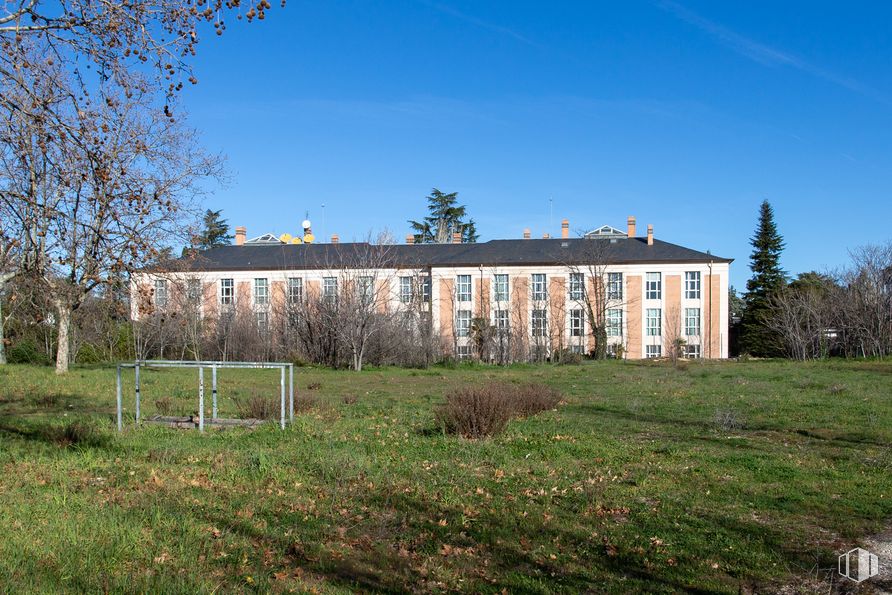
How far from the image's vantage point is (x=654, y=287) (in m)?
52.6

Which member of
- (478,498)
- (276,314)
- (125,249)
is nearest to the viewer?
(125,249)

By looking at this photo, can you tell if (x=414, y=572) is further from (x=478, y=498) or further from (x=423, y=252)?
(x=423, y=252)

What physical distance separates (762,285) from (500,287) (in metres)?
20.9

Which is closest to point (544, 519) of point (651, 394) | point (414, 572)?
point (414, 572)

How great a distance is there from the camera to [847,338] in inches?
1817

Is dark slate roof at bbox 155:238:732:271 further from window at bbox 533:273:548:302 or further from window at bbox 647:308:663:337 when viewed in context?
window at bbox 647:308:663:337

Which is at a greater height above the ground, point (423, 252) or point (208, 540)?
point (423, 252)

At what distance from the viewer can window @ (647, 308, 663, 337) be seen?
5281 cm

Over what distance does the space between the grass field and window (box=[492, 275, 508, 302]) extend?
3845cm

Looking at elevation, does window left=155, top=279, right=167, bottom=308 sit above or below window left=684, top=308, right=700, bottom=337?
above

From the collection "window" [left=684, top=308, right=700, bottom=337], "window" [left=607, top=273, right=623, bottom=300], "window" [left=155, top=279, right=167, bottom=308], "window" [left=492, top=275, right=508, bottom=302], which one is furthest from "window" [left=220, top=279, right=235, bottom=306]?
"window" [left=684, top=308, right=700, bottom=337]

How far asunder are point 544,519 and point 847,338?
149 feet

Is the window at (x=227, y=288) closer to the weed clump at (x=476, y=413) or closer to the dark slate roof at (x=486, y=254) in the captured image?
the dark slate roof at (x=486, y=254)

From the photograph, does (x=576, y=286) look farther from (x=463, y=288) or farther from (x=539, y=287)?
(x=463, y=288)
